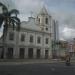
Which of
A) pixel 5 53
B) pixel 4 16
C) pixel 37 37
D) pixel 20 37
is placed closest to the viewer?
pixel 4 16

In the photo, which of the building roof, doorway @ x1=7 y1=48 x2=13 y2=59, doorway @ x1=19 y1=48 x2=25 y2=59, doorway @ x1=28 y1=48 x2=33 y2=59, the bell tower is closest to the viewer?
doorway @ x1=7 y1=48 x2=13 y2=59

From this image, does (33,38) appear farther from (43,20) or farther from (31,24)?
(43,20)

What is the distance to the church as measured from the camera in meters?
62.6

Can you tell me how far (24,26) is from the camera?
220 feet

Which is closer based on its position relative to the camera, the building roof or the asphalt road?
the asphalt road

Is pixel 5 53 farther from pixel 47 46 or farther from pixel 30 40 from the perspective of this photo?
pixel 47 46

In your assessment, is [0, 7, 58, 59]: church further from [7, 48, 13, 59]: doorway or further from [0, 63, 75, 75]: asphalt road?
[0, 63, 75, 75]: asphalt road

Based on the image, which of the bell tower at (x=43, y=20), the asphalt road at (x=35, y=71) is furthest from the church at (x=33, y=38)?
the asphalt road at (x=35, y=71)

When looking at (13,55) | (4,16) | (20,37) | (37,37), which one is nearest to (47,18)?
(37,37)

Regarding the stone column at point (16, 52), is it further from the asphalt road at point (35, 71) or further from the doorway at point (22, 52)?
the asphalt road at point (35, 71)

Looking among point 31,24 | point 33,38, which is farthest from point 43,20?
point 33,38

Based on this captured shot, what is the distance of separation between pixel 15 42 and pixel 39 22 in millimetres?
12002

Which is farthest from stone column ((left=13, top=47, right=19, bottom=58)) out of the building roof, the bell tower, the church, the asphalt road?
the asphalt road

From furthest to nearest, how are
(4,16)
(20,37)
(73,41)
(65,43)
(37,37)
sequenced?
(73,41) < (65,43) < (37,37) < (20,37) < (4,16)
